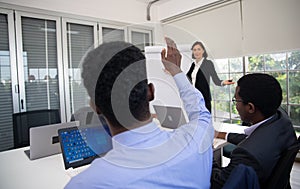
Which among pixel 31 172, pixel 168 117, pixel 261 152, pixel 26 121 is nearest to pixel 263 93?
pixel 261 152

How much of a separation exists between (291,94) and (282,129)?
2390mm

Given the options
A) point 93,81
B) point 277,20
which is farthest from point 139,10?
point 93,81

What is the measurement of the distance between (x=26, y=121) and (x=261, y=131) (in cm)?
226

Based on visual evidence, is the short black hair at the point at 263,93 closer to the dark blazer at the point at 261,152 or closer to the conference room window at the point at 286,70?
the dark blazer at the point at 261,152

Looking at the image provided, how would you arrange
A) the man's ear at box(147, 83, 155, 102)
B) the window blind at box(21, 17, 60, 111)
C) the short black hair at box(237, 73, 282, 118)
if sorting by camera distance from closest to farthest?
the man's ear at box(147, 83, 155, 102) → the short black hair at box(237, 73, 282, 118) → the window blind at box(21, 17, 60, 111)

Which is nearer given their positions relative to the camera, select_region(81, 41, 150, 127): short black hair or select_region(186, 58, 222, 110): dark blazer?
select_region(81, 41, 150, 127): short black hair

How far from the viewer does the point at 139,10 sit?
4.18m

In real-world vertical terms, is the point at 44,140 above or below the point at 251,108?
below

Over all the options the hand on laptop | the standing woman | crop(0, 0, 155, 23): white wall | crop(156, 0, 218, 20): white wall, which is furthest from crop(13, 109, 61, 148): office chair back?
crop(156, 0, 218, 20): white wall

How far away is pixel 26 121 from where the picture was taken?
7.64 ft

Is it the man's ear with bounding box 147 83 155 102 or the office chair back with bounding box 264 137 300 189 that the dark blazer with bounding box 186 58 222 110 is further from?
the man's ear with bounding box 147 83 155 102

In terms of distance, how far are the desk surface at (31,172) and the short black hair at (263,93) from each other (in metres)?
0.22

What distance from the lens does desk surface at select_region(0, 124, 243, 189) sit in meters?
1.18

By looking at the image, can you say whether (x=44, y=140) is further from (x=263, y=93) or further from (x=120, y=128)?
(x=263, y=93)
